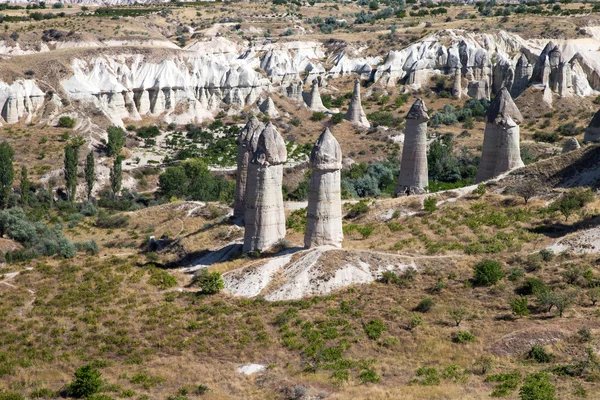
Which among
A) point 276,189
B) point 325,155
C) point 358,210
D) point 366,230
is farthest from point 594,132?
point 276,189

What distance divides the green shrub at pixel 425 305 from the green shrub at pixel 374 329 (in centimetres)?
171

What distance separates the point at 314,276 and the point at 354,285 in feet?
5.57

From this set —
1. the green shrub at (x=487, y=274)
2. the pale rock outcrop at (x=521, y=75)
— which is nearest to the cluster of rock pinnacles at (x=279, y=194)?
the green shrub at (x=487, y=274)

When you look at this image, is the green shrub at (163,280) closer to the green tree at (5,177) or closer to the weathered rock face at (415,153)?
the weathered rock face at (415,153)

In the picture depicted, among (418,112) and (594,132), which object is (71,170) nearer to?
(418,112)

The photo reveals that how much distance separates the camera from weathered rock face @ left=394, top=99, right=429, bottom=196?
142ft

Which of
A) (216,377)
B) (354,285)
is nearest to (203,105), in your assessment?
(354,285)

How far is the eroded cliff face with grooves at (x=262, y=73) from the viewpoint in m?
82.1

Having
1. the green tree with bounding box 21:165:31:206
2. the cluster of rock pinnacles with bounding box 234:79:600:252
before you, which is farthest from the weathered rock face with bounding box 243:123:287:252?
the green tree with bounding box 21:165:31:206

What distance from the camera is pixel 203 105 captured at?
296 feet

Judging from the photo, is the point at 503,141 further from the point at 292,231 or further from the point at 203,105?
the point at 203,105

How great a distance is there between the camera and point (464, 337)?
79.9ft

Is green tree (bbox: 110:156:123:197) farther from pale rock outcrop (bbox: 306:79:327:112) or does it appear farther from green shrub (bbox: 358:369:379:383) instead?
green shrub (bbox: 358:369:379:383)

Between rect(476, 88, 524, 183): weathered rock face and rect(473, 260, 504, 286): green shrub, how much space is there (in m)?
14.1
